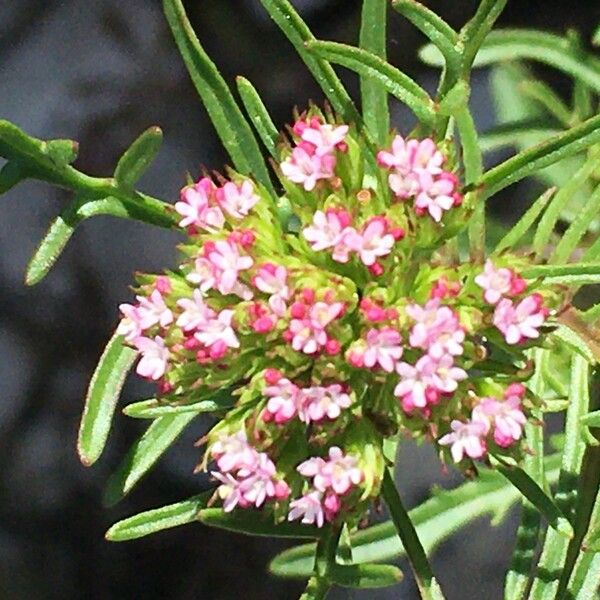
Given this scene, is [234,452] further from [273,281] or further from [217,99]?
[217,99]

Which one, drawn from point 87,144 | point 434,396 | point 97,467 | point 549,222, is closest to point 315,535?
point 434,396

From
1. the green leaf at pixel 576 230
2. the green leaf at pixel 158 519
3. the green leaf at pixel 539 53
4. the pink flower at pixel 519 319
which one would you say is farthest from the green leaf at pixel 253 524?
the green leaf at pixel 539 53

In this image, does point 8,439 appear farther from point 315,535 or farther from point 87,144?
point 315,535

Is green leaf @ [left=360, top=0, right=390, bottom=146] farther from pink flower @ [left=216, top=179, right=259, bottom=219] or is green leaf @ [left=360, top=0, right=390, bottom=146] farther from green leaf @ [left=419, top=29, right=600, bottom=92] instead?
green leaf @ [left=419, top=29, right=600, bottom=92]

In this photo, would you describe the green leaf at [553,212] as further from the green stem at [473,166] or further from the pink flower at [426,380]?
the pink flower at [426,380]

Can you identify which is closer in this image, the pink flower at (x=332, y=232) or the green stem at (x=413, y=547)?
the pink flower at (x=332, y=232)

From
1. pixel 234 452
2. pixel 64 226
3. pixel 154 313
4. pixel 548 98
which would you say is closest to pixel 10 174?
pixel 64 226
